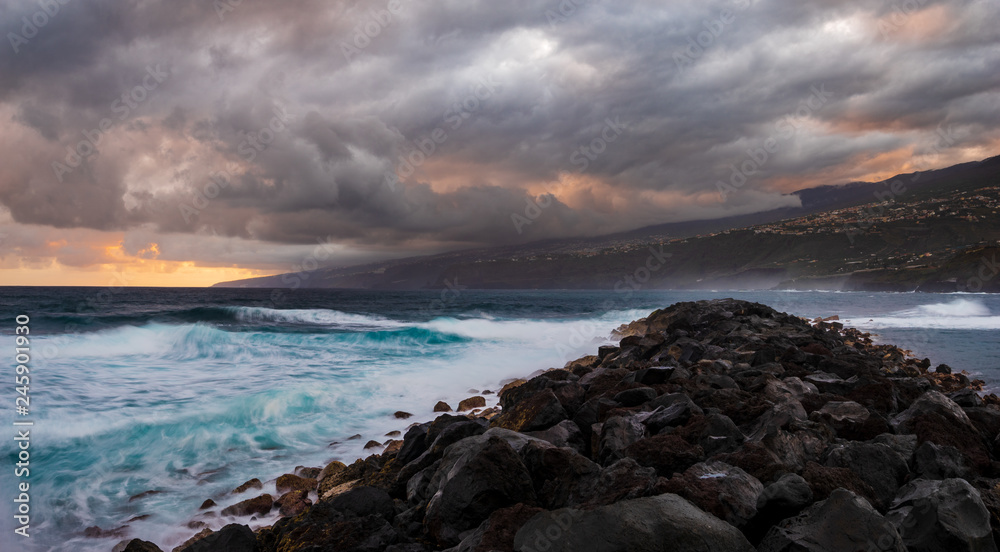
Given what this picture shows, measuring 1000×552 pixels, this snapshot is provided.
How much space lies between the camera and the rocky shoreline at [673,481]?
120 inches

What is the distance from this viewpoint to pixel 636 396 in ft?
23.2

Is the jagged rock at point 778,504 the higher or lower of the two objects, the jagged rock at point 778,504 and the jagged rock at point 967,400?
the higher

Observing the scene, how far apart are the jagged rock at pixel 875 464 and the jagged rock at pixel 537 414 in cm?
329

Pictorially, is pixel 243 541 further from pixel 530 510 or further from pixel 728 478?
pixel 728 478

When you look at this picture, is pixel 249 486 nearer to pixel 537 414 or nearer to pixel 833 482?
pixel 537 414

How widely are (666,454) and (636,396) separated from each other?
253 centimetres

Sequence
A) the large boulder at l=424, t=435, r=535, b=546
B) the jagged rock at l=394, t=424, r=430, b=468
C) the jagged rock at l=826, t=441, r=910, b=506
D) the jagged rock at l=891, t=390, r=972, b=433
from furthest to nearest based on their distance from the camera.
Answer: the jagged rock at l=394, t=424, r=430, b=468 < the jagged rock at l=891, t=390, r=972, b=433 < the large boulder at l=424, t=435, r=535, b=546 < the jagged rock at l=826, t=441, r=910, b=506

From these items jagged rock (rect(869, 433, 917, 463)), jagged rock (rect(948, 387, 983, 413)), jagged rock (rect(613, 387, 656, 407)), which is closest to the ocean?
jagged rock (rect(613, 387, 656, 407))

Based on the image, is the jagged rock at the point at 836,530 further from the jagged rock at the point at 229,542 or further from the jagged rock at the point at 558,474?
the jagged rock at the point at 229,542

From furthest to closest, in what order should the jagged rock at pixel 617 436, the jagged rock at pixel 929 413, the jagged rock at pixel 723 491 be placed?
the jagged rock at pixel 929 413, the jagged rock at pixel 617 436, the jagged rock at pixel 723 491

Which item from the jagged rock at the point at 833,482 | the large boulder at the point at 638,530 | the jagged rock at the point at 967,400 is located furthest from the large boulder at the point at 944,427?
the large boulder at the point at 638,530

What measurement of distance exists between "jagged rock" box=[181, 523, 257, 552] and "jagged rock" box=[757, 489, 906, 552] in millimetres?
4497

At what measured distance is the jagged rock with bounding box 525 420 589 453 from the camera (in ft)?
19.4

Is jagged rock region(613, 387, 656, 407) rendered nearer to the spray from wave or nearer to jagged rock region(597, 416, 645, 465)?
jagged rock region(597, 416, 645, 465)
